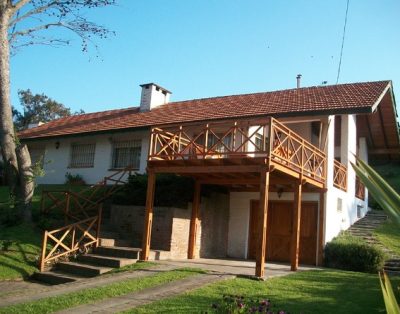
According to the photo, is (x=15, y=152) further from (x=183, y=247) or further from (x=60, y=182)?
(x=60, y=182)

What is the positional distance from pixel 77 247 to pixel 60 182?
939cm

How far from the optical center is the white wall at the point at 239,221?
1669cm

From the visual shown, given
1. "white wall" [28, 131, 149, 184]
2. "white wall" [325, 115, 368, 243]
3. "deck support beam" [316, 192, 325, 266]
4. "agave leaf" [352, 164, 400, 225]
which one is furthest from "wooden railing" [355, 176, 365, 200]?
"agave leaf" [352, 164, 400, 225]

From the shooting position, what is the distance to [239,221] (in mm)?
16938

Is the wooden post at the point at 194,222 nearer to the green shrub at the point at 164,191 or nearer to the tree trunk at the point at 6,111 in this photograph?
the green shrub at the point at 164,191

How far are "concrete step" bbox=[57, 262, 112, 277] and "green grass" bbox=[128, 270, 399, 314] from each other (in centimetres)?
342

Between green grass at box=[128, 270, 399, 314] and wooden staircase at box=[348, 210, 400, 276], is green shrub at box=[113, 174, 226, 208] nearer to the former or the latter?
green grass at box=[128, 270, 399, 314]

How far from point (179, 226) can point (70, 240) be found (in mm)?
3290

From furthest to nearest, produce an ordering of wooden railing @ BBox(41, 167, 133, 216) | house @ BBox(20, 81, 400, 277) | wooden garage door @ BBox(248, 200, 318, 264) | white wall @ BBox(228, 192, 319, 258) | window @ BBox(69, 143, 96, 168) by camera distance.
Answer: window @ BBox(69, 143, 96, 168) → white wall @ BBox(228, 192, 319, 258) → wooden garage door @ BBox(248, 200, 318, 264) → wooden railing @ BBox(41, 167, 133, 216) → house @ BBox(20, 81, 400, 277)

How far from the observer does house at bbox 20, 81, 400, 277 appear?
490 inches

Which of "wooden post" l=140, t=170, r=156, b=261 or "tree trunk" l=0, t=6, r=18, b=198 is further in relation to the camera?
"tree trunk" l=0, t=6, r=18, b=198

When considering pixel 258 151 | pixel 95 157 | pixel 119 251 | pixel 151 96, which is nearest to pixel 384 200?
pixel 258 151

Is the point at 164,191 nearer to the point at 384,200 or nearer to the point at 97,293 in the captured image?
the point at 97,293

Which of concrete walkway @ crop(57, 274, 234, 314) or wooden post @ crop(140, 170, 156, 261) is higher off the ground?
wooden post @ crop(140, 170, 156, 261)
